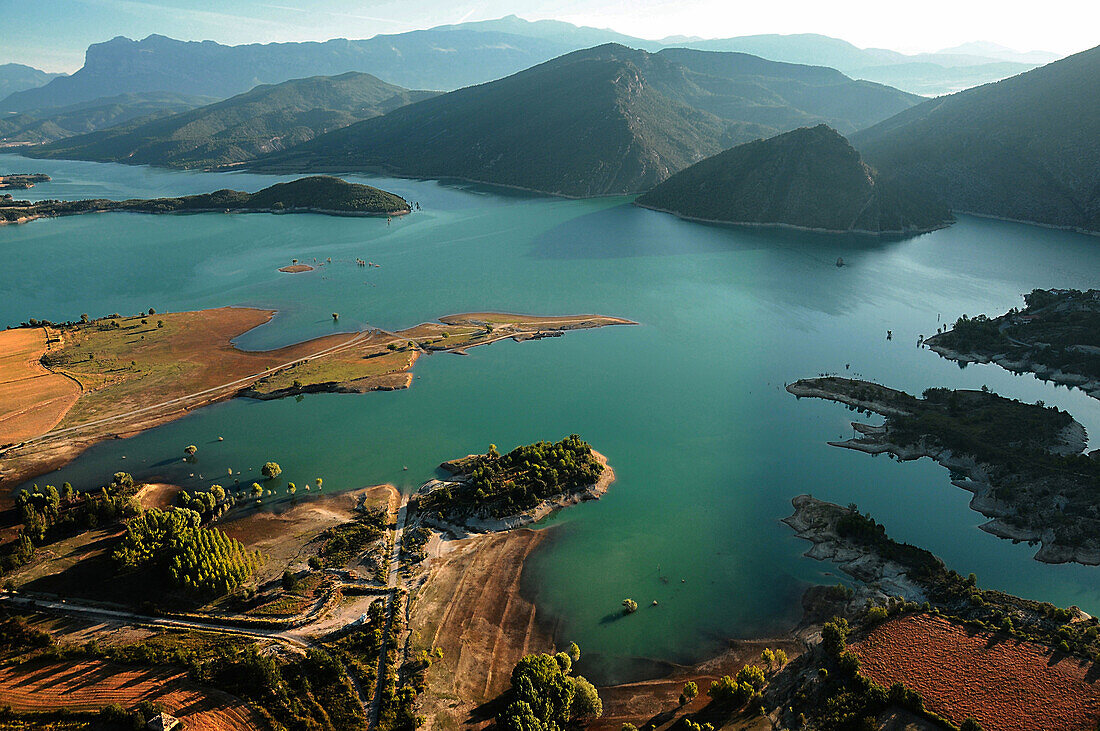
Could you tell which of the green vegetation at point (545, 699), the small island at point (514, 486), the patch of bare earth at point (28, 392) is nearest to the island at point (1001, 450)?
the small island at point (514, 486)

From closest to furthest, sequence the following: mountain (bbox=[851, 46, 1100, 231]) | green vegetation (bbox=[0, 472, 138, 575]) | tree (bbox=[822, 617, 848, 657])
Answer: tree (bbox=[822, 617, 848, 657]) → green vegetation (bbox=[0, 472, 138, 575]) → mountain (bbox=[851, 46, 1100, 231])

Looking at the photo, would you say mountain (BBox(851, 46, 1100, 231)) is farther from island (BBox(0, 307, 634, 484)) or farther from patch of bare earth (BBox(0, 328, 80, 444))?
patch of bare earth (BBox(0, 328, 80, 444))

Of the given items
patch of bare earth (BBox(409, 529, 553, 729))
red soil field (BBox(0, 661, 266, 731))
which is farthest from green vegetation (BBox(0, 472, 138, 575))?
patch of bare earth (BBox(409, 529, 553, 729))

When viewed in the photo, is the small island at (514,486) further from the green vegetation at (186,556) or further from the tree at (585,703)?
the tree at (585,703)

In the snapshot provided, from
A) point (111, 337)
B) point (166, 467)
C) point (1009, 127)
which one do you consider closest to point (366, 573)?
point (166, 467)

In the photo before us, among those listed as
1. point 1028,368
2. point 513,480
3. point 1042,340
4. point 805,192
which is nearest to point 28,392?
point 513,480

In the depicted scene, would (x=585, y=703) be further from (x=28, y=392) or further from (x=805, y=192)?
(x=805, y=192)

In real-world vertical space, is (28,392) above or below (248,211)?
below

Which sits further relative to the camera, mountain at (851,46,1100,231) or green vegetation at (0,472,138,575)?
mountain at (851,46,1100,231)
